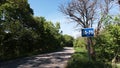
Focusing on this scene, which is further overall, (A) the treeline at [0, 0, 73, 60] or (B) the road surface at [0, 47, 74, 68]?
(A) the treeline at [0, 0, 73, 60]

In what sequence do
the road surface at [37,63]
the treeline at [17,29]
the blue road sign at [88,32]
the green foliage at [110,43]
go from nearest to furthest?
the blue road sign at [88,32] → the road surface at [37,63] → the green foliage at [110,43] → the treeline at [17,29]

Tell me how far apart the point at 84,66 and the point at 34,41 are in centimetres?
2388

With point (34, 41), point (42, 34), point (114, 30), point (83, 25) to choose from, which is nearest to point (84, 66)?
point (114, 30)

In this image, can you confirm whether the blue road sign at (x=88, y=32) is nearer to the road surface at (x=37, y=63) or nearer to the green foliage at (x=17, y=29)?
the road surface at (x=37, y=63)

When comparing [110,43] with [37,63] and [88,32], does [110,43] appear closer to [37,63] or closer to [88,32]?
[37,63]

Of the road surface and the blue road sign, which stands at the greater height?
the blue road sign

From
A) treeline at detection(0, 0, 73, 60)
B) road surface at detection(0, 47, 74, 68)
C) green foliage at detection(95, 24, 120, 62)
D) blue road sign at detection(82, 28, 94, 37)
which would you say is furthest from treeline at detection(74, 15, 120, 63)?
treeline at detection(0, 0, 73, 60)

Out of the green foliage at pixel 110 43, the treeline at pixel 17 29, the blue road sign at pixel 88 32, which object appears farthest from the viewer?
the treeline at pixel 17 29

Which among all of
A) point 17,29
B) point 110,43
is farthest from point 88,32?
point 17,29

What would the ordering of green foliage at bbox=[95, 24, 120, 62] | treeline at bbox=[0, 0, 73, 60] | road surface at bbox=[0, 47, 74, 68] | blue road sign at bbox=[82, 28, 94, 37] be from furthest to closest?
treeline at bbox=[0, 0, 73, 60] < green foliage at bbox=[95, 24, 120, 62] < road surface at bbox=[0, 47, 74, 68] < blue road sign at bbox=[82, 28, 94, 37]

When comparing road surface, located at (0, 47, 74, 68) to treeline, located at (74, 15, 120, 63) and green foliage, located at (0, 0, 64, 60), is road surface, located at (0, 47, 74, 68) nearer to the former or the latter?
treeline, located at (74, 15, 120, 63)

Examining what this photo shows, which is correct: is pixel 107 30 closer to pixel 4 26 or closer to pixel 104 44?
pixel 104 44

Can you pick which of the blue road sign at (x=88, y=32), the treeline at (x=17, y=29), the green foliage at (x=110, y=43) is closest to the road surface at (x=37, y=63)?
the green foliage at (x=110, y=43)

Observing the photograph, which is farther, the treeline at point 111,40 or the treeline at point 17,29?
the treeline at point 17,29
